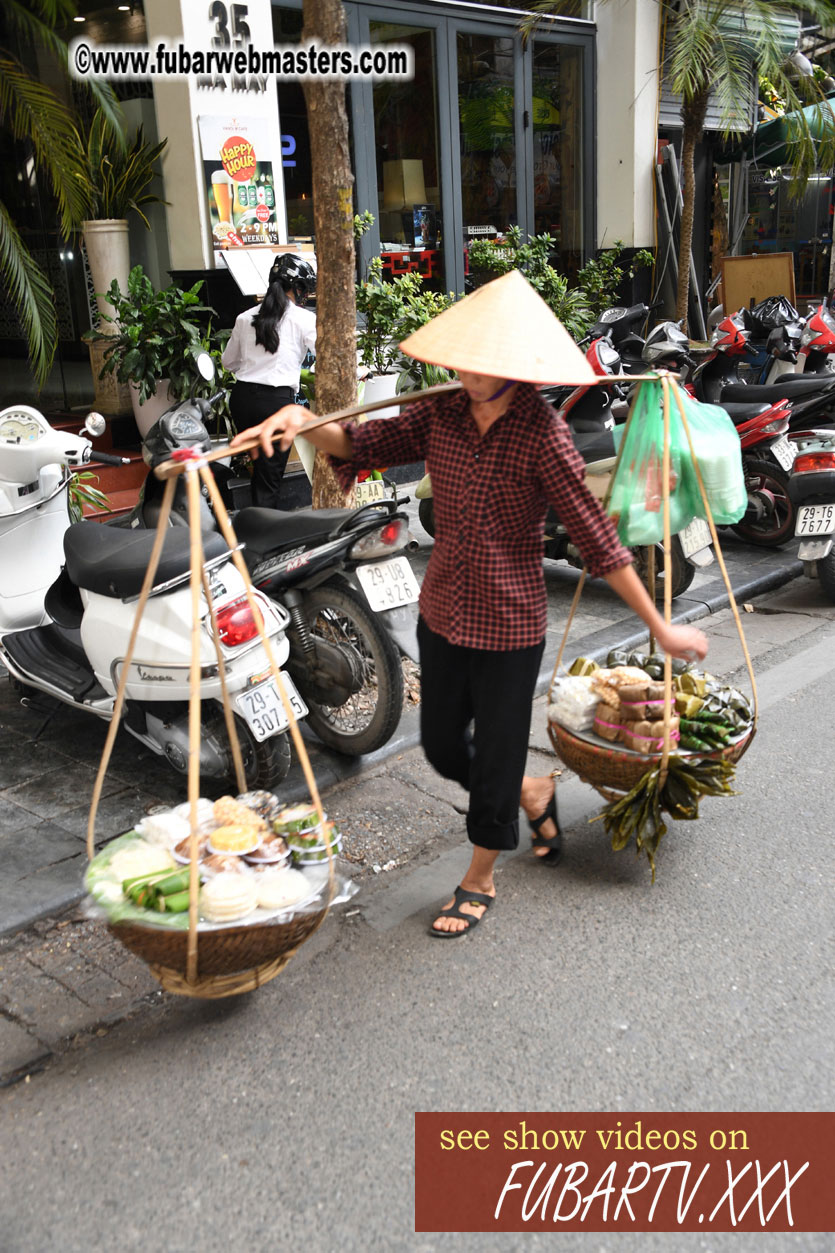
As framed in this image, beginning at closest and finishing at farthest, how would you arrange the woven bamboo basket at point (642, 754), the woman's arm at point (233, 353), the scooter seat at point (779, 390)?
the woven bamboo basket at point (642, 754), the scooter seat at point (779, 390), the woman's arm at point (233, 353)

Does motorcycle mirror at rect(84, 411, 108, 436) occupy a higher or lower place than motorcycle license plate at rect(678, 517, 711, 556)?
higher

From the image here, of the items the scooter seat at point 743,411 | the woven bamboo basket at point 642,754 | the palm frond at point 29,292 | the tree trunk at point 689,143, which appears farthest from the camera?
the tree trunk at point 689,143

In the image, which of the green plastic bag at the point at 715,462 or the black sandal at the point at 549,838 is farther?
the green plastic bag at the point at 715,462

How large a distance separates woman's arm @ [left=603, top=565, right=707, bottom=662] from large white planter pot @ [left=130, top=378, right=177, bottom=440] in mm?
5277

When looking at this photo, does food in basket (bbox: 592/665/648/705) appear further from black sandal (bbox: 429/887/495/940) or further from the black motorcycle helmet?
the black motorcycle helmet

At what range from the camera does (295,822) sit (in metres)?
2.96

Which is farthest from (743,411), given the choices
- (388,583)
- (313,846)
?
(313,846)

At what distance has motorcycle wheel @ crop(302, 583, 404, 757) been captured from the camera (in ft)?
13.4

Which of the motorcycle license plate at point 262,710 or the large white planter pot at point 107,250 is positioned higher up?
the large white planter pot at point 107,250

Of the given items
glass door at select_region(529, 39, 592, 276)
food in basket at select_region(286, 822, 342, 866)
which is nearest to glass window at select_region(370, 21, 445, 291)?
glass door at select_region(529, 39, 592, 276)

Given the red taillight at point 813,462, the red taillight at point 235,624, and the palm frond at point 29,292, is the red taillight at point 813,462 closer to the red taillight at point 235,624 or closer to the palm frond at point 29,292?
the red taillight at point 235,624

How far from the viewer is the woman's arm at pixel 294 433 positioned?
9.29 feet

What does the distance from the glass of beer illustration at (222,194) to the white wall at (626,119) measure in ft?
18.1

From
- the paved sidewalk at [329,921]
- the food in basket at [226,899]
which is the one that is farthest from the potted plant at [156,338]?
the food in basket at [226,899]
